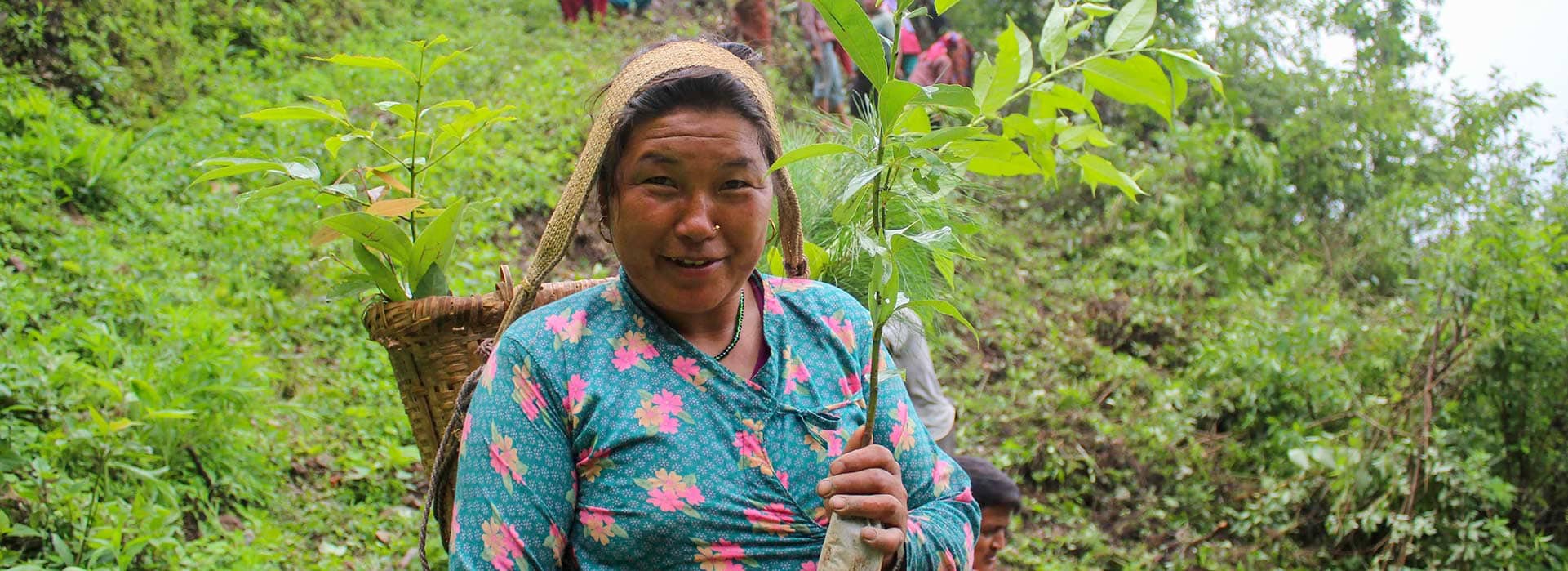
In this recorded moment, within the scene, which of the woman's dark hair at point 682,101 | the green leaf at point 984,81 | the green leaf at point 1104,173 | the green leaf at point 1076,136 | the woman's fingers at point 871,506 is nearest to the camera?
the woman's fingers at point 871,506

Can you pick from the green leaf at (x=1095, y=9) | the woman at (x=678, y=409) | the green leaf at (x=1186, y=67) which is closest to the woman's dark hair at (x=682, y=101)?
the woman at (x=678, y=409)

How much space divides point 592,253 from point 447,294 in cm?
381

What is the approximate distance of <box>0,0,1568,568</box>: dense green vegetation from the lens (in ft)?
10.6

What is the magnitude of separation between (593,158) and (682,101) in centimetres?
13

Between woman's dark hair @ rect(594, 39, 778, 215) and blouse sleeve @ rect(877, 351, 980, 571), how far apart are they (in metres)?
0.39

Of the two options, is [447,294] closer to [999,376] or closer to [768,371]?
[768,371]

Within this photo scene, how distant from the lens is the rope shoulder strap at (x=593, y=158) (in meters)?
1.41

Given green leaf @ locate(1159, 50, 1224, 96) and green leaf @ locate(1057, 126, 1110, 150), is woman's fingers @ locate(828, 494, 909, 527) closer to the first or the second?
green leaf @ locate(1159, 50, 1224, 96)

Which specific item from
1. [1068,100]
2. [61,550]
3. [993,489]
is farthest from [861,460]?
[61,550]

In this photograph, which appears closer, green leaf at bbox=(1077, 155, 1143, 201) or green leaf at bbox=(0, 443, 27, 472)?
green leaf at bbox=(1077, 155, 1143, 201)

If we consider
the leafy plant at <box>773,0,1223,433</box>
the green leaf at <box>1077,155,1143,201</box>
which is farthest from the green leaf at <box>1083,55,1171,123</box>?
the green leaf at <box>1077,155,1143,201</box>

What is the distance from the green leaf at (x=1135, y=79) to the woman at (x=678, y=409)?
0.45 metres

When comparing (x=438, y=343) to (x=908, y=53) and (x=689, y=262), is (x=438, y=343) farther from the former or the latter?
(x=908, y=53)

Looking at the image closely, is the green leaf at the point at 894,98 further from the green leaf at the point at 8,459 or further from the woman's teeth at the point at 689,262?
the green leaf at the point at 8,459
